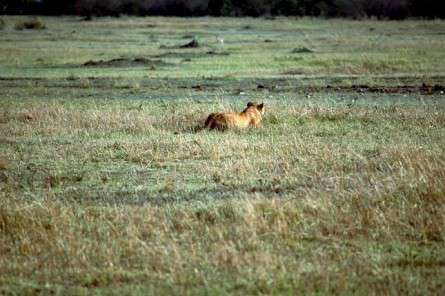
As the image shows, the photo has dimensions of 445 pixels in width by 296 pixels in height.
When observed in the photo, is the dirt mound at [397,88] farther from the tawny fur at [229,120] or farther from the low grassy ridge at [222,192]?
the tawny fur at [229,120]

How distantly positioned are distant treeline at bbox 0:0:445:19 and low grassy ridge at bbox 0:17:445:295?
6284 centimetres

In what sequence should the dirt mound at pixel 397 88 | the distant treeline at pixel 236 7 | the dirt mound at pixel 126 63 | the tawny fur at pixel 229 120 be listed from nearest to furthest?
the tawny fur at pixel 229 120
the dirt mound at pixel 397 88
the dirt mound at pixel 126 63
the distant treeline at pixel 236 7

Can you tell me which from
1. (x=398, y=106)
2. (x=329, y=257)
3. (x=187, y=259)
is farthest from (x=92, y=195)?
(x=398, y=106)

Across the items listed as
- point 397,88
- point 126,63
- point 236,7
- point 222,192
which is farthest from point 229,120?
point 236,7

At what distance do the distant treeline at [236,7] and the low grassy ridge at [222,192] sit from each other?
206 feet

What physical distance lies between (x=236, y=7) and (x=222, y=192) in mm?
88789

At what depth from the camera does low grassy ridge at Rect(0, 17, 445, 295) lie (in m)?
6.73

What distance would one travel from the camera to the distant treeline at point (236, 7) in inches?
3406

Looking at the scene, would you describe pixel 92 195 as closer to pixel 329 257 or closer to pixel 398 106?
pixel 329 257

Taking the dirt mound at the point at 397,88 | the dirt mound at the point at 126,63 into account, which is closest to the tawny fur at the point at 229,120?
the dirt mound at the point at 397,88

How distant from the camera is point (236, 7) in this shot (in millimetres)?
96875

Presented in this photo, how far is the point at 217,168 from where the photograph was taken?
11.4 m

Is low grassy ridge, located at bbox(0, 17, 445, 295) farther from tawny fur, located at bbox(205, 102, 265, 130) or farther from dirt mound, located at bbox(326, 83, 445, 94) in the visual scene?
tawny fur, located at bbox(205, 102, 265, 130)

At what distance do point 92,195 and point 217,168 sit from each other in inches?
84.5
